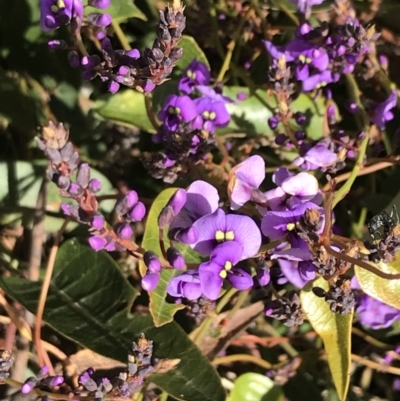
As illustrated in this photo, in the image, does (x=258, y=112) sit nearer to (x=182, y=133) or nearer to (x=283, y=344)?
(x=182, y=133)

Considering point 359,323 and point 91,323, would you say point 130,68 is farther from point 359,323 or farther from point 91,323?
point 359,323

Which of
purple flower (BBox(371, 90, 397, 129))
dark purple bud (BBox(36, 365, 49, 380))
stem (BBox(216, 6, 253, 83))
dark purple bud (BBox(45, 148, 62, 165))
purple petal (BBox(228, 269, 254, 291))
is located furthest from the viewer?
stem (BBox(216, 6, 253, 83))

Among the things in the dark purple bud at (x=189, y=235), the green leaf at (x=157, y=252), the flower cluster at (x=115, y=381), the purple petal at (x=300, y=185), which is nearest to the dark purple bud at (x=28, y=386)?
the flower cluster at (x=115, y=381)

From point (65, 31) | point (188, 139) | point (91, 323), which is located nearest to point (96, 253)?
point (91, 323)

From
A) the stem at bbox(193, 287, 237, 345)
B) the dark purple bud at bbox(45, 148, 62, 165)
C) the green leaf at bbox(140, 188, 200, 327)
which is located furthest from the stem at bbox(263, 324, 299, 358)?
the dark purple bud at bbox(45, 148, 62, 165)

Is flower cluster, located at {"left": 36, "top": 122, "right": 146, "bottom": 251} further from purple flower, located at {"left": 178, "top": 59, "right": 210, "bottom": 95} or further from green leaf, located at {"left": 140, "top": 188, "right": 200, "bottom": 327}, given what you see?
purple flower, located at {"left": 178, "top": 59, "right": 210, "bottom": 95}

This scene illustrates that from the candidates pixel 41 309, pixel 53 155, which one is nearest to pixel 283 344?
pixel 41 309
